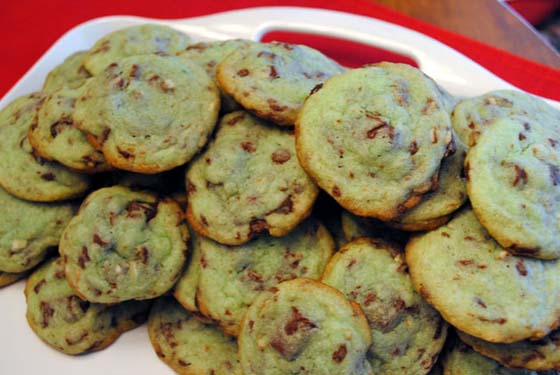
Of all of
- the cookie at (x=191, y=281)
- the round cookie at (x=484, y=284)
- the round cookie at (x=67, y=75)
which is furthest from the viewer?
the round cookie at (x=67, y=75)

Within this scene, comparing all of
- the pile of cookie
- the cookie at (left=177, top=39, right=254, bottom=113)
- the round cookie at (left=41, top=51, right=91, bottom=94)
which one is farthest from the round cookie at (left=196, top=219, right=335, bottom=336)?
the round cookie at (left=41, top=51, right=91, bottom=94)

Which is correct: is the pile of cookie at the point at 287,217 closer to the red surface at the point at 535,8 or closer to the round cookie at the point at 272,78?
the round cookie at the point at 272,78

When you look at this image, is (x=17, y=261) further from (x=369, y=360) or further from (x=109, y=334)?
(x=369, y=360)

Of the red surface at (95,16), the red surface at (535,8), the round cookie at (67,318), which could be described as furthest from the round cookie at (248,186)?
the red surface at (535,8)

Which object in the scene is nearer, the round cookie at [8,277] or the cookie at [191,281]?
the cookie at [191,281]

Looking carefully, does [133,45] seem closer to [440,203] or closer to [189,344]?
[189,344]

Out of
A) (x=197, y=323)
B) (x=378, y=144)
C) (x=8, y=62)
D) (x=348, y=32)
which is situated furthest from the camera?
(x=8, y=62)

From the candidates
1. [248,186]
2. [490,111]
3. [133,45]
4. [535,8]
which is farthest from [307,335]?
[535,8]

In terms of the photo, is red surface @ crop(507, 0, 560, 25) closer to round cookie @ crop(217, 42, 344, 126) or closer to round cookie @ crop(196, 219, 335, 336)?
round cookie @ crop(217, 42, 344, 126)

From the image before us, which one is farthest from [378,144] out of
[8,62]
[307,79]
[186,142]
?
[8,62]
